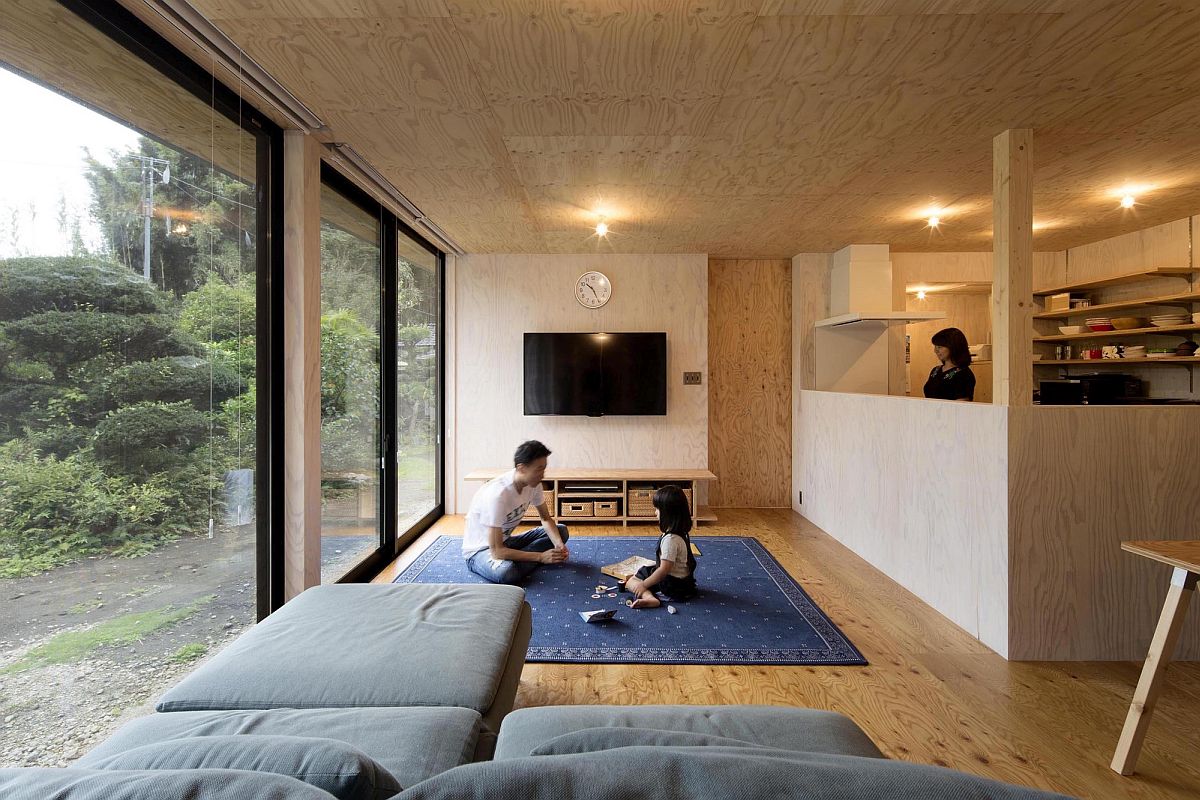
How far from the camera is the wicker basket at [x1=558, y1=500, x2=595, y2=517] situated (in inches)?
193

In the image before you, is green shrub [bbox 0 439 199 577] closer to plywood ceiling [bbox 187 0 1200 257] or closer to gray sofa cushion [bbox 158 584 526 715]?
gray sofa cushion [bbox 158 584 526 715]

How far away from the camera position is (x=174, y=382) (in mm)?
1941

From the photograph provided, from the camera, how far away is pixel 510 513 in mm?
3430

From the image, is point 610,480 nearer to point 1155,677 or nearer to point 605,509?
point 605,509

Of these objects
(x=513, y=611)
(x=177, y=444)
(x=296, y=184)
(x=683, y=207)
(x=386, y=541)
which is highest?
(x=683, y=207)

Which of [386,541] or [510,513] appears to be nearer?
[510,513]

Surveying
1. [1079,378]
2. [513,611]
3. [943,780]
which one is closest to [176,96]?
[513,611]

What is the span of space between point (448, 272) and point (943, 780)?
5.23m

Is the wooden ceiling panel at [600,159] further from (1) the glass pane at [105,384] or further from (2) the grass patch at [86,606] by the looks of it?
(2) the grass patch at [86,606]

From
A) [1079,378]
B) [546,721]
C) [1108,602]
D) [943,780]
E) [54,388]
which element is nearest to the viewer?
[943,780]

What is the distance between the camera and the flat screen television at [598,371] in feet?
16.9

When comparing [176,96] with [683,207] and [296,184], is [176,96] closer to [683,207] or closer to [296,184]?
[296,184]

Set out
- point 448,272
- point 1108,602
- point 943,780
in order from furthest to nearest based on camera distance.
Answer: point 448,272 < point 1108,602 < point 943,780

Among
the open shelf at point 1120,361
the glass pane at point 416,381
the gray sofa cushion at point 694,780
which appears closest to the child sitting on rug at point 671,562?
the glass pane at point 416,381
